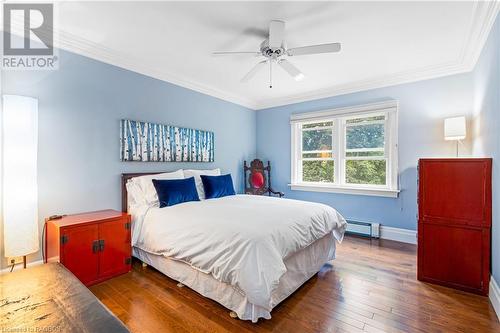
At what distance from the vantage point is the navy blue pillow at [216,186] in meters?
3.59

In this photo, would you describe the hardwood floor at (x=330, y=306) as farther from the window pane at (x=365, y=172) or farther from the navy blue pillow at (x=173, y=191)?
the window pane at (x=365, y=172)

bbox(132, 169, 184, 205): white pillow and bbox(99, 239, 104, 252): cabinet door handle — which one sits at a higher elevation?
bbox(132, 169, 184, 205): white pillow

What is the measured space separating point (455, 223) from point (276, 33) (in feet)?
8.43

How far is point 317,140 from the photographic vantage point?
4727mm

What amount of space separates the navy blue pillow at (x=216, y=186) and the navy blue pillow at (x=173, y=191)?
0.35 meters

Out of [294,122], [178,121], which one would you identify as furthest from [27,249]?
[294,122]

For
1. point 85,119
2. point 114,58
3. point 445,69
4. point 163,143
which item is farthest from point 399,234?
point 114,58

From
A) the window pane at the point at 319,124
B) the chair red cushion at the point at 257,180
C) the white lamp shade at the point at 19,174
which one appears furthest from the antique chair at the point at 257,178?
the white lamp shade at the point at 19,174

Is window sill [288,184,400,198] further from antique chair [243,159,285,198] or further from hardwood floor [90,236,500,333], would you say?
hardwood floor [90,236,500,333]

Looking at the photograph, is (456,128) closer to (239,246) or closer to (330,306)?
(330,306)

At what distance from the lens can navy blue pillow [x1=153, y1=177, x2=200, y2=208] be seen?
9.61 ft

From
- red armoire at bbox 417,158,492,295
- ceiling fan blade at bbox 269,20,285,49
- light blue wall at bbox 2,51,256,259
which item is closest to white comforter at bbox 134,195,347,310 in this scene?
light blue wall at bbox 2,51,256,259

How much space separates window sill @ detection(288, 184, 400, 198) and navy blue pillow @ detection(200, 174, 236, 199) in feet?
5.39

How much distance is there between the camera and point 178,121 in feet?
12.6
